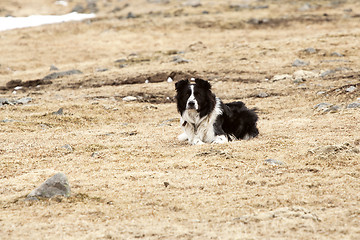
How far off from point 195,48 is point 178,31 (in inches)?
342

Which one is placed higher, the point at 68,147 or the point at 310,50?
the point at 68,147

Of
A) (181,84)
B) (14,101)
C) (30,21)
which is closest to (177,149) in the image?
(181,84)

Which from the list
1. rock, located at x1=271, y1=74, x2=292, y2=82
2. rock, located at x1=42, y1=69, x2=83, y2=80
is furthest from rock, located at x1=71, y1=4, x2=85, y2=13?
rock, located at x1=271, y1=74, x2=292, y2=82

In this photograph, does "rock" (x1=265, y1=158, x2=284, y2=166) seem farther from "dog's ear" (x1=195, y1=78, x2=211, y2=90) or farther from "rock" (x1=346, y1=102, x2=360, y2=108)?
"rock" (x1=346, y1=102, x2=360, y2=108)

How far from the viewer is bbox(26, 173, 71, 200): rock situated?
25.4 ft

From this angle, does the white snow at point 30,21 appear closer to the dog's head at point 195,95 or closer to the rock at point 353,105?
the rock at point 353,105

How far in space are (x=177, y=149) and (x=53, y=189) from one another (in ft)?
13.3

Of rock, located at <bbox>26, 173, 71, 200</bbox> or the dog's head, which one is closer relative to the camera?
rock, located at <bbox>26, 173, 71, 200</bbox>

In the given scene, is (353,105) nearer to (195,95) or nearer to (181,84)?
(195,95)

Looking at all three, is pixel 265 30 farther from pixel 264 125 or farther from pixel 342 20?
pixel 264 125

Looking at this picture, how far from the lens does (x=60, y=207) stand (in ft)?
24.2

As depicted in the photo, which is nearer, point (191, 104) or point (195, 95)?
point (191, 104)

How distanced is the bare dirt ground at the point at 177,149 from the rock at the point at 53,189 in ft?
0.55

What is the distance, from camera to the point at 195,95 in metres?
12.1
